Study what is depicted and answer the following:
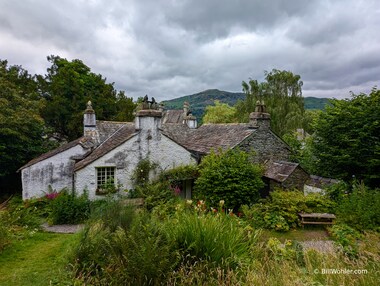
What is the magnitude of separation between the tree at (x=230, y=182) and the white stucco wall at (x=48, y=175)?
892 cm

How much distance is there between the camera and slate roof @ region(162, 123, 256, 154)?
16.0 metres

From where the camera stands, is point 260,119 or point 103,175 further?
point 260,119

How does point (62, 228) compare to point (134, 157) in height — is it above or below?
below

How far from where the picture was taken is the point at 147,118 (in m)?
14.2

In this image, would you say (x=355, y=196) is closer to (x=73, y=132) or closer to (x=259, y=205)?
(x=259, y=205)

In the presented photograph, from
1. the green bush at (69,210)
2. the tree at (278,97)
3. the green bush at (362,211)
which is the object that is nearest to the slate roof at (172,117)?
the tree at (278,97)

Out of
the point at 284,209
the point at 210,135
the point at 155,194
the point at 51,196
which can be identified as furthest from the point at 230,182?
the point at 51,196

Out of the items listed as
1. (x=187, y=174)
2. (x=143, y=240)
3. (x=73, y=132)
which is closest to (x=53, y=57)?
(x=73, y=132)

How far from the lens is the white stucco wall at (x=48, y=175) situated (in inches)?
611

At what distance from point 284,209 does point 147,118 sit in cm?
864

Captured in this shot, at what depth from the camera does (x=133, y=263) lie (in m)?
4.55

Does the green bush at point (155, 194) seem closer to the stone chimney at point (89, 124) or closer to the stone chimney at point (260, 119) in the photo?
the stone chimney at point (89, 124)

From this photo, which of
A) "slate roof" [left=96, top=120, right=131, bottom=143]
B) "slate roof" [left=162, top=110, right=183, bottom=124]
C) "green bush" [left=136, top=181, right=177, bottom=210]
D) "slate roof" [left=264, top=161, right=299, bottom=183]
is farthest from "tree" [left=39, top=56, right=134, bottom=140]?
"slate roof" [left=264, top=161, right=299, bottom=183]

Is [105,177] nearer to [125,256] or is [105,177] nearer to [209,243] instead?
[125,256]
